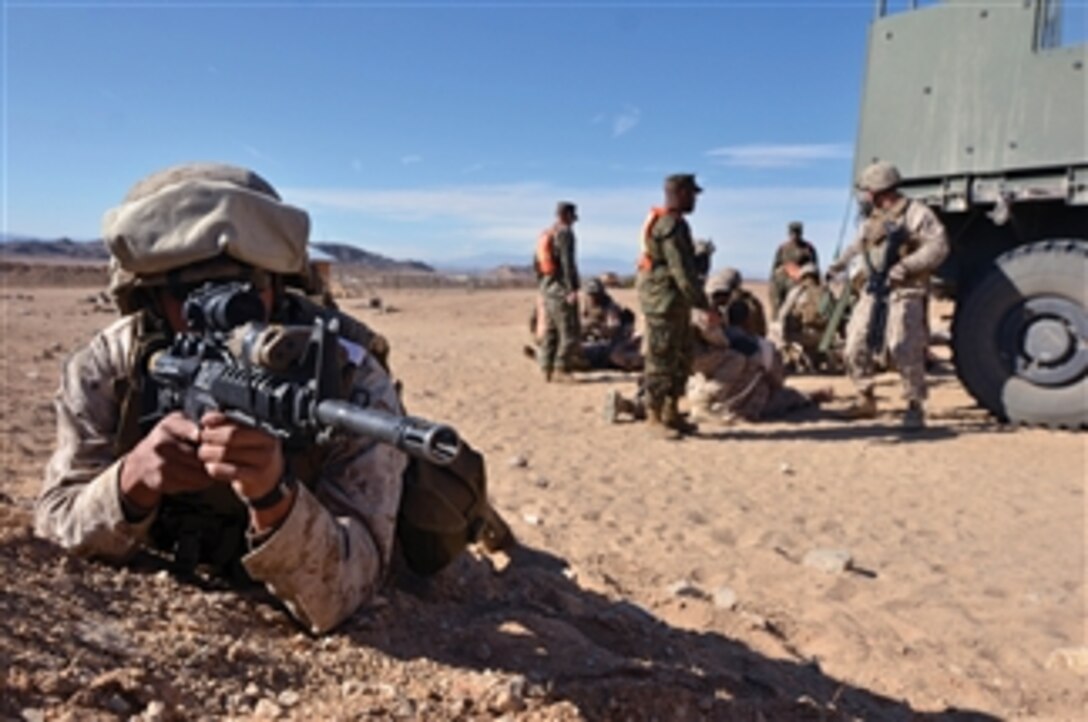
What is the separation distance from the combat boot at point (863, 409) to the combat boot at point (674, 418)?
144 centimetres

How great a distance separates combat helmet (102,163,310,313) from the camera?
2.25 metres

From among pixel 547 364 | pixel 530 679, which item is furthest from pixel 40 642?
pixel 547 364

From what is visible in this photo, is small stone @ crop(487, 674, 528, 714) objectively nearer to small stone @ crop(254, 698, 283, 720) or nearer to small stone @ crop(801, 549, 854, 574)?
small stone @ crop(254, 698, 283, 720)

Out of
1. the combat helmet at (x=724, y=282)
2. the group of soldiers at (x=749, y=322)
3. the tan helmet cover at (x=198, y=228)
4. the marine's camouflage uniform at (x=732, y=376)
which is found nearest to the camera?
the tan helmet cover at (x=198, y=228)

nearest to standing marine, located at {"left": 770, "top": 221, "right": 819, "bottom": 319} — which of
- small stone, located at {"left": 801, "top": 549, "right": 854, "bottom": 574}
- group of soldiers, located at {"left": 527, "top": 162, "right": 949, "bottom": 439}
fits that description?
group of soldiers, located at {"left": 527, "top": 162, "right": 949, "bottom": 439}

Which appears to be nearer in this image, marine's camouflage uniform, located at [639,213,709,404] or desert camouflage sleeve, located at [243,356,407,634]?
desert camouflage sleeve, located at [243,356,407,634]

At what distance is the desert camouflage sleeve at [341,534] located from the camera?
2016 millimetres

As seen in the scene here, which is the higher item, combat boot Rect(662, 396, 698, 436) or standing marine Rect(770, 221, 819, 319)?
standing marine Rect(770, 221, 819, 319)

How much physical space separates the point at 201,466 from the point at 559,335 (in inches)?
349

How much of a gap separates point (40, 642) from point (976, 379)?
7290mm

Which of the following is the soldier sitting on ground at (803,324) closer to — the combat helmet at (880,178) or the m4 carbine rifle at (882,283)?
the m4 carbine rifle at (882,283)

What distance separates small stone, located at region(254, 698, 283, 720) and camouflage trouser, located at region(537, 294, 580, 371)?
342 inches

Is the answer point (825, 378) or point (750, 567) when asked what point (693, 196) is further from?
point (825, 378)

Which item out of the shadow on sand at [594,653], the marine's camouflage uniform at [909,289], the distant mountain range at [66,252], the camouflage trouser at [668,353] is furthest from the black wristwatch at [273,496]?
the distant mountain range at [66,252]
